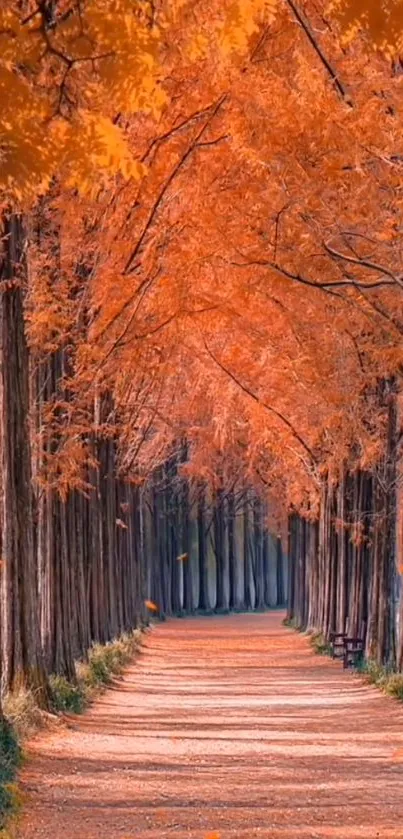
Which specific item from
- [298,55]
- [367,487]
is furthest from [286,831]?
[367,487]

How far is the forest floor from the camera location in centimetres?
986

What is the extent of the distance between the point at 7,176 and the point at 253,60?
7.68 metres

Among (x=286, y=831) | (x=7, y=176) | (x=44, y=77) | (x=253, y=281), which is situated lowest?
(x=286, y=831)

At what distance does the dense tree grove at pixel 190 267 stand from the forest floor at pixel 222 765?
136cm

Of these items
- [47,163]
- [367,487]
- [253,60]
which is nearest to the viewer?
[47,163]

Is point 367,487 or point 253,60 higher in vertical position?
point 253,60

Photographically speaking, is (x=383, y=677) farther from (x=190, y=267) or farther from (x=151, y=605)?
(x=151, y=605)

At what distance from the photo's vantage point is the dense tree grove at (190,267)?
6.25 meters

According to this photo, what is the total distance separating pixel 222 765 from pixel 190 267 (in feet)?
20.9

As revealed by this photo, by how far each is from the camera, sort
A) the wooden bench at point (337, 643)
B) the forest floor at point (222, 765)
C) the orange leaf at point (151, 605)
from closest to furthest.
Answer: the forest floor at point (222, 765) → the wooden bench at point (337, 643) → the orange leaf at point (151, 605)

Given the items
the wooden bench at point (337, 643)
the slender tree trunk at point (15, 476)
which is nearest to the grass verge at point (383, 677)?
the wooden bench at point (337, 643)

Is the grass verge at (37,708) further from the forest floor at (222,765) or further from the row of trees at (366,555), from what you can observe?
the row of trees at (366,555)

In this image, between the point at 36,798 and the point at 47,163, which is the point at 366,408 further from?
the point at 47,163

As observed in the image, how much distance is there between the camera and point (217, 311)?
786 inches
